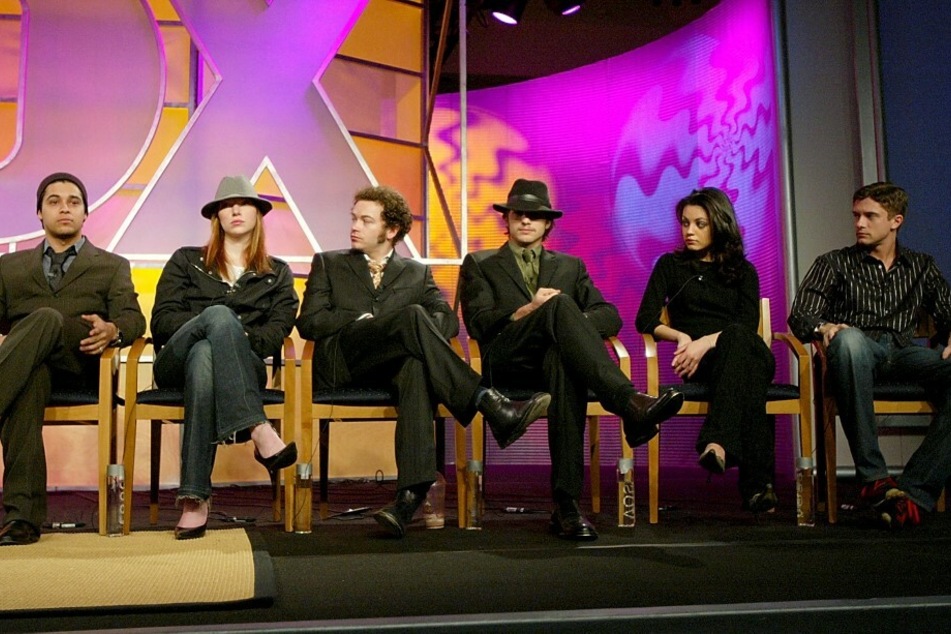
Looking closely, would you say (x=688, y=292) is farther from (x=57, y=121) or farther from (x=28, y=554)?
→ (x=57, y=121)

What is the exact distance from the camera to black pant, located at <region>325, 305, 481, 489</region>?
3.10 meters

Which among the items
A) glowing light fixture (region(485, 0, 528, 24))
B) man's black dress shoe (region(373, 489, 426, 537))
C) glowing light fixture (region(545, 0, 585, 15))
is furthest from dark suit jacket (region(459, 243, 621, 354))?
glowing light fixture (region(485, 0, 528, 24))

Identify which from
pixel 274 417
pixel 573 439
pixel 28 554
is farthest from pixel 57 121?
pixel 573 439

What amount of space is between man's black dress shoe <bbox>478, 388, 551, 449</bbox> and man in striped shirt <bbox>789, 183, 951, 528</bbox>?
4.04ft

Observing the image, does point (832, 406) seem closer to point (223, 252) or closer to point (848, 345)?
point (848, 345)

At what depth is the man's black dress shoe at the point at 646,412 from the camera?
2701mm

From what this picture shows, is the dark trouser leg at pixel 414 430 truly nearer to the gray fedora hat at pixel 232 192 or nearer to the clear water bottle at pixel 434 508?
the clear water bottle at pixel 434 508

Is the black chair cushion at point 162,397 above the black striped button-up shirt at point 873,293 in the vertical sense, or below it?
below

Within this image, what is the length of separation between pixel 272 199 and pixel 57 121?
1.12 meters

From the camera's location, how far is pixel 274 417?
336cm

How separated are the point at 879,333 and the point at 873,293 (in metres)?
0.16

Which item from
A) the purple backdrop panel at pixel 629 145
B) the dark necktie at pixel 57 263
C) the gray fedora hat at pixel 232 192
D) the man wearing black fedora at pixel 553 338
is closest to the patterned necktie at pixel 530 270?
the man wearing black fedora at pixel 553 338

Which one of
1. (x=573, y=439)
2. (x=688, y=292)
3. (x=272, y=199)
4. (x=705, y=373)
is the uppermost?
(x=272, y=199)

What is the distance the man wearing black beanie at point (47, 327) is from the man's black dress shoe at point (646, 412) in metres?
1.72
